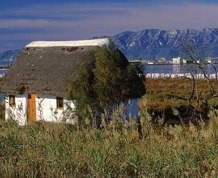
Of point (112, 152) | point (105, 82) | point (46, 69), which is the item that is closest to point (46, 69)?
point (46, 69)

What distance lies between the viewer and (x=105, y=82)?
23609mm

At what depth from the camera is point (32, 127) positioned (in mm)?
10047

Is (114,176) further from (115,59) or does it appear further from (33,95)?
(33,95)

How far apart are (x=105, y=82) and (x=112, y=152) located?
15667 millimetres

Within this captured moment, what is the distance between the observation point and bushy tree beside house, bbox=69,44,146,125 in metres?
23.3

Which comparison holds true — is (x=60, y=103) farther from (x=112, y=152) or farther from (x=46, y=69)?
(x=112, y=152)

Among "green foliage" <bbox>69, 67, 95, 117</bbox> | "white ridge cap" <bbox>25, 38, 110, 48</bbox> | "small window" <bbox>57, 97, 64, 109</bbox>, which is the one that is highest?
"white ridge cap" <bbox>25, 38, 110, 48</bbox>

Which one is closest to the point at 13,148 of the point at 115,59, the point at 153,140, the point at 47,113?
the point at 153,140

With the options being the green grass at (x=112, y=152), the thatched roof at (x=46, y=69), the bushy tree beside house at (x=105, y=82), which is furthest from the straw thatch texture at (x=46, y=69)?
the green grass at (x=112, y=152)

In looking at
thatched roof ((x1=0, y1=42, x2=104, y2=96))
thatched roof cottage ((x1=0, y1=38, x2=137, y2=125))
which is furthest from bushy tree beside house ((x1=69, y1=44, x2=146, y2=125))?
thatched roof ((x1=0, y1=42, x2=104, y2=96))

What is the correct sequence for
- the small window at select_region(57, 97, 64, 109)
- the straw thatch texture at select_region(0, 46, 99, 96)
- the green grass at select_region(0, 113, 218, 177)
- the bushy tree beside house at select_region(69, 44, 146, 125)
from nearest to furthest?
the green grass at select_region(0, 113, 218, 177) < the bushy tree beside house at select_region(69, 44, 146, 125) < the small window at select_region(57, 97, 64, 109) < the straw thatch texture at select_region(0, 46, 99, 96)

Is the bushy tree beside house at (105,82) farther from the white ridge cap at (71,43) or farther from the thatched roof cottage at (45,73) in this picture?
the white ridge cap at (71,43)

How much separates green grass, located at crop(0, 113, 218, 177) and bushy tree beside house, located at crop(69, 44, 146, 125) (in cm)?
1349

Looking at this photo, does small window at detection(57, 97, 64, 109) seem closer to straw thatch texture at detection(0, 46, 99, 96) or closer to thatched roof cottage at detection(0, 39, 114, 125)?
thatched roof cottage at detection(0, 39, 114, 125)
